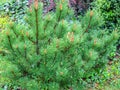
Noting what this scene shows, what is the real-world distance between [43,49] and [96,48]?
0.74 metres

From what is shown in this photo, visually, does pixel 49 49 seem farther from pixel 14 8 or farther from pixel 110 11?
pixel 14 8

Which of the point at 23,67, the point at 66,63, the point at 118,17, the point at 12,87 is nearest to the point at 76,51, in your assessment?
the point at 66,63

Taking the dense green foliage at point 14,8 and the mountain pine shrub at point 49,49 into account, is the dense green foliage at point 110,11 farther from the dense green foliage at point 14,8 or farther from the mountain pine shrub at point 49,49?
the dense green foliage at point 14,8

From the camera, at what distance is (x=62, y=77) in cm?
343

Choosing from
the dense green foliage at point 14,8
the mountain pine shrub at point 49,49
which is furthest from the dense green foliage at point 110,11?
the dense green foliage at point 14,8

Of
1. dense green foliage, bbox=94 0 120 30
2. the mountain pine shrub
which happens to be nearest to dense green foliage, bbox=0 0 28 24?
dense green foliage, bbox=94 0 120 30

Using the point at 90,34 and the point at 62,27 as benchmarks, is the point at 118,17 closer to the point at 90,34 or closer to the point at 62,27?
the point at 90,34

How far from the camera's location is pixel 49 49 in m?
3.28

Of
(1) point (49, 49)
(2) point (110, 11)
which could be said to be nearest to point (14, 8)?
(2) point (110, 11)

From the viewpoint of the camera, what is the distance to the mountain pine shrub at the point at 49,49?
3.28 metres

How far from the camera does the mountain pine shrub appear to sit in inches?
129

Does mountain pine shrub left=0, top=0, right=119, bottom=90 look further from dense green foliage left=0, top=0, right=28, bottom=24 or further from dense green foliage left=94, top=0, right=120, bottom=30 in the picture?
dense green foliage left=0, top=0, right=28, bottom=24

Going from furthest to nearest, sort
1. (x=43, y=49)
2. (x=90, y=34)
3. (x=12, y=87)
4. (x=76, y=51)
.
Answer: (x=12, y=87), (x=90, y=34), (x=76, y=51), (x=43, y=49)

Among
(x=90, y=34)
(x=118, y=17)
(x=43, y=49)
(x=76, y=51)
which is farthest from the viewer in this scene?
(x=118, y=17)
